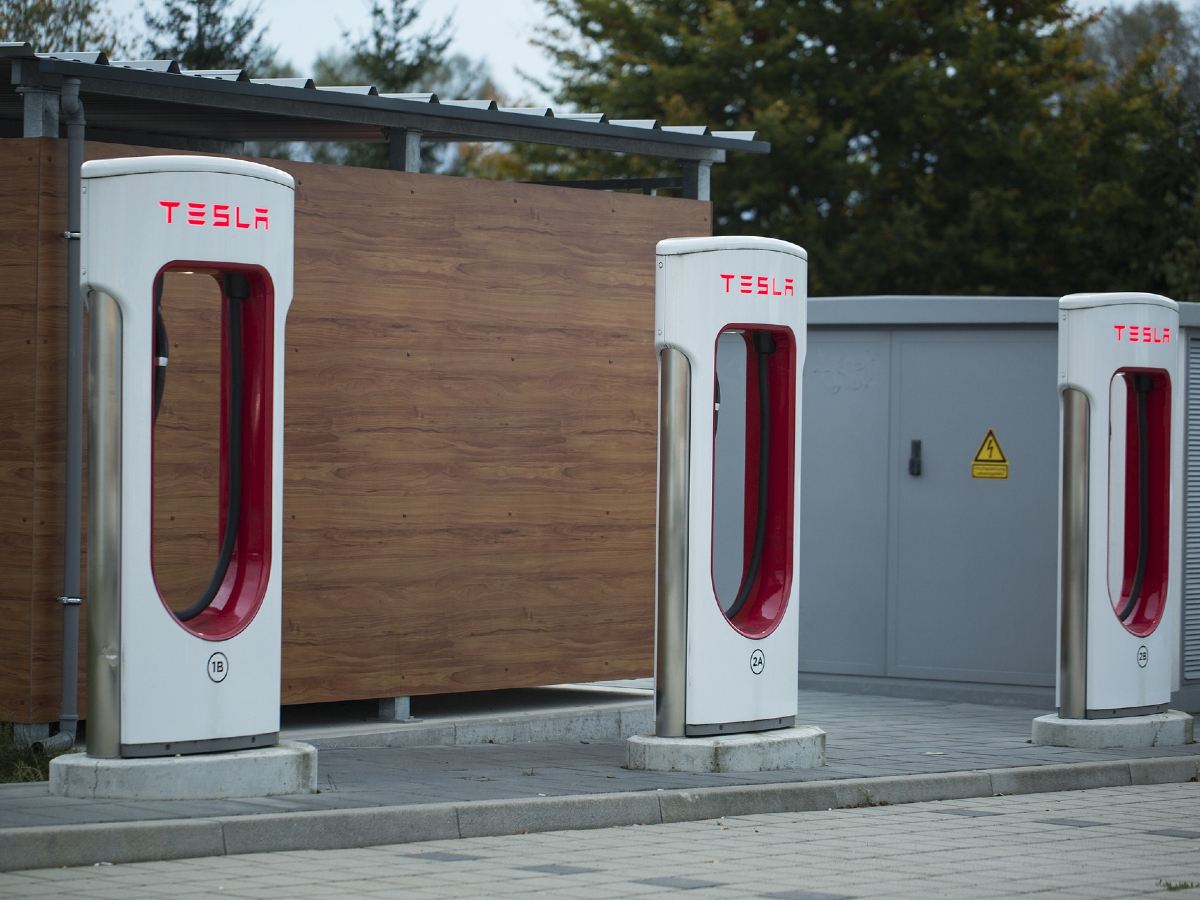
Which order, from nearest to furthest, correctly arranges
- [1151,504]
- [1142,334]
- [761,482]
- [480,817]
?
[480,817] < [761,482] < [1142,334] < [1151,504]

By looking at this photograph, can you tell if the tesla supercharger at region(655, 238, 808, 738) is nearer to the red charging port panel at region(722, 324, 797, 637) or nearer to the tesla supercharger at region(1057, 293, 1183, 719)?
the red charging port panel at region(722, 324, 797, 637)

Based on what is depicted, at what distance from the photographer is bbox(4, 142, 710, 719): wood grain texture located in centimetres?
866

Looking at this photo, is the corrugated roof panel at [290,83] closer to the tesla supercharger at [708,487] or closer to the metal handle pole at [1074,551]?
the tesla supercharger at [708,487]

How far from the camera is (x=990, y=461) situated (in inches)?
459

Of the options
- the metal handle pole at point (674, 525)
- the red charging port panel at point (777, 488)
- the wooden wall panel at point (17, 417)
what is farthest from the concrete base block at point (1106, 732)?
the wooden wall panel at point (17, 417)

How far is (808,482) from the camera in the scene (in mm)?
12305

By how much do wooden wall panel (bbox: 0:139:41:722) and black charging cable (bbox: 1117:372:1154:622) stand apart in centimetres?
597

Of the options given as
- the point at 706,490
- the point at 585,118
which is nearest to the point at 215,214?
the point at 706,490

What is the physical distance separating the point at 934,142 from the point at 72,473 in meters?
23.4

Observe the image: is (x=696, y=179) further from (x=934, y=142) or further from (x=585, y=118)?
(x=934, y=142)

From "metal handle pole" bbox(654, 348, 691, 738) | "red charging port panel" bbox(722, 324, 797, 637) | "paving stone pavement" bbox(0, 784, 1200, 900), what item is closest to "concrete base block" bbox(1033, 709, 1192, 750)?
"paving stone pavement" bbox(0, 784, 1200, 900)

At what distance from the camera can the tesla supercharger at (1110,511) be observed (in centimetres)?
966

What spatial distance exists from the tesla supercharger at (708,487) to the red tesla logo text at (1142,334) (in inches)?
85.4

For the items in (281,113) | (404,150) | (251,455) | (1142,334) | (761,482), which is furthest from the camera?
(1142,334)
